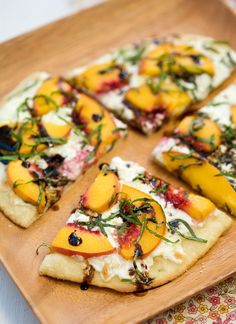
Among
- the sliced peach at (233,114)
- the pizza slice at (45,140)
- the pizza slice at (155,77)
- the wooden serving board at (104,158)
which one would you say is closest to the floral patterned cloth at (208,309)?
the wooden serving board at (104,158)

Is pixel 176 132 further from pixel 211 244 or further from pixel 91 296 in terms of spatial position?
pixel 91 296

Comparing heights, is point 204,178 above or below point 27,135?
below

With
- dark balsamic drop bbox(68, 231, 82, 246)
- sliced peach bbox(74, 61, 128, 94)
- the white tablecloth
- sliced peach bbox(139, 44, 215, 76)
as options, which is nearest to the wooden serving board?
dark balsamic drop bbox(68, 231, 82, 246)

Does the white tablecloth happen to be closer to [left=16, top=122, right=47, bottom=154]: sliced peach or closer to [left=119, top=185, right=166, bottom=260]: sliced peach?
[left=16, top=122, right=47, bottom=154]: sliced peach

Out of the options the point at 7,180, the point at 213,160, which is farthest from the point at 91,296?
the point at 213,160

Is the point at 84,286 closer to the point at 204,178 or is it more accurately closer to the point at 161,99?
the point at 204,178

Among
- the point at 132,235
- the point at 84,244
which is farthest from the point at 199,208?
the point at 84,244
